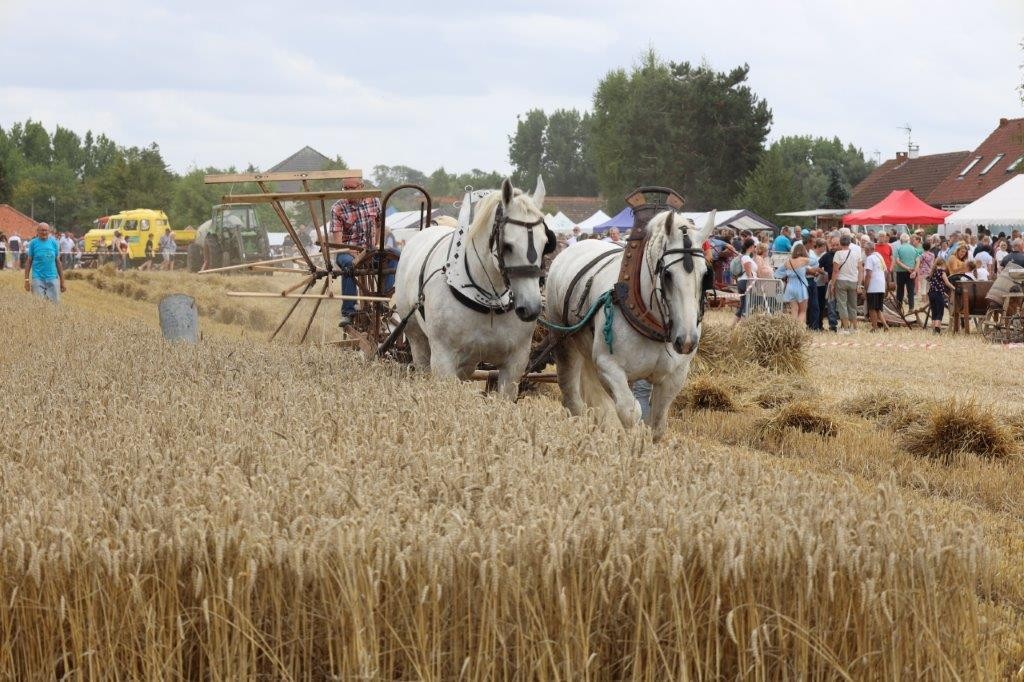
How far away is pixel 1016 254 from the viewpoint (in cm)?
2411

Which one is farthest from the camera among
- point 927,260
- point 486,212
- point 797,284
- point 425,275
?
point 927,260

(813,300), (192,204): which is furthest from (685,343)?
(192,204)

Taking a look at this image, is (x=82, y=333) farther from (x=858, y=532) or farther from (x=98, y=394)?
(x=858, y=532)

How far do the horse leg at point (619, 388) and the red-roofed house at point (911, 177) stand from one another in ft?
227

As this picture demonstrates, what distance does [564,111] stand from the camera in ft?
524

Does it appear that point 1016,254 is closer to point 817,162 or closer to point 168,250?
point 168,250

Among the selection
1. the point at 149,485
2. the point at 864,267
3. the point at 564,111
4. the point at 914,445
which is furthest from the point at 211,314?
the point at 564,111

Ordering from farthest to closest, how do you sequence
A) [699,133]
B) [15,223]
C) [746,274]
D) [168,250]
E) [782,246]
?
[15,223] < [699,133] < [168,250] < [782,246] < [746,274]

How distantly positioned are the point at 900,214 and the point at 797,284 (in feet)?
52.4

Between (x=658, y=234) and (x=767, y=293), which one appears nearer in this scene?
(x=658, y=234)

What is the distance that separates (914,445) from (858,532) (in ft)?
22.1

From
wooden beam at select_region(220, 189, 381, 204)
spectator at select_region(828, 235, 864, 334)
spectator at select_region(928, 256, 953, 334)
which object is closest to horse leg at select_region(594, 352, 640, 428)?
wooden beam at select_region(220, 189, 381, 204)

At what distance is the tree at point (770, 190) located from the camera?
2837 inches

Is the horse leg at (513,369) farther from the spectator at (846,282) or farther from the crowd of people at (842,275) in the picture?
the spectator at (846,282)
